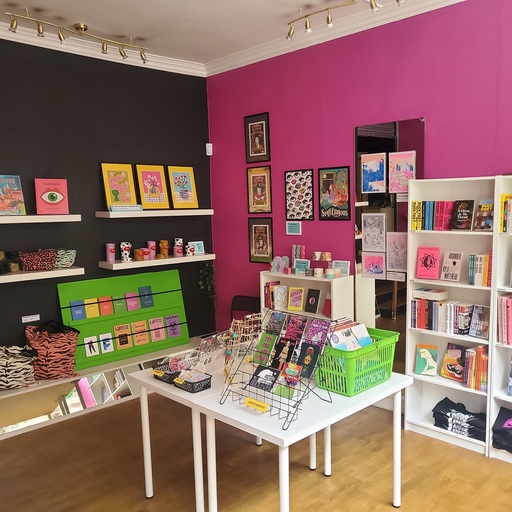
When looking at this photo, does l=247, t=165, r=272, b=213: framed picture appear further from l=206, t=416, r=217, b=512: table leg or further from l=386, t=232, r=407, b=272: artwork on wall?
l=206, t=416, r=217, b=512: table leg

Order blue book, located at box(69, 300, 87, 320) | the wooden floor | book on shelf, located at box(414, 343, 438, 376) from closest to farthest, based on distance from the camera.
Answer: the wooden floor
book on shelf, located at box(414, 343, 438, 376)
blue book, located at box(69, 300, 87, 320)

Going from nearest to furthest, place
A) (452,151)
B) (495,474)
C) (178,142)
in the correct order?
(495,474)
(452,151)
(178,142)

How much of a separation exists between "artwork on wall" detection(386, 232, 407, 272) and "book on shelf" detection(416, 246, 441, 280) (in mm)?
185

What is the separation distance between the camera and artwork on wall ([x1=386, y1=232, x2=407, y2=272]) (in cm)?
389

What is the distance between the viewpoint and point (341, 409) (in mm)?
2316

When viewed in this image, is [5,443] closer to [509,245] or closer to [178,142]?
[178,142]

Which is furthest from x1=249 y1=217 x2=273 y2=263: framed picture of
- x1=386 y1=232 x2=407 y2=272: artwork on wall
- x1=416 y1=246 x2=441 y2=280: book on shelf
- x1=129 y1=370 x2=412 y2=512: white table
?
x1=129 y1=370 x2=412 y2=512: white table

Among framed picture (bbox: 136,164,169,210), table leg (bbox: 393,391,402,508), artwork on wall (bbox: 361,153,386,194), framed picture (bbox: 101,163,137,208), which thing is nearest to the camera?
table leg (bbox: 393,391,402,508)

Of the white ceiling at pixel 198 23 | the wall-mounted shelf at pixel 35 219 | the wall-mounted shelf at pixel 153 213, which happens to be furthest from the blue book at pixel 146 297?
the white ceiling at pixel 198 23

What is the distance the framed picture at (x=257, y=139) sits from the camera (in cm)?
485

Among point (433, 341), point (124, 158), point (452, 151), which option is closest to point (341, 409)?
point (433, 341)

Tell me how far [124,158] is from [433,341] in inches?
123

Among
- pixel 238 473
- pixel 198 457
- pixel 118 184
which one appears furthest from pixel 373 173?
pixel 198 457

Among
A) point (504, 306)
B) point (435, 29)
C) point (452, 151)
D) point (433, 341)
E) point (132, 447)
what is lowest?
point (132, 447)
